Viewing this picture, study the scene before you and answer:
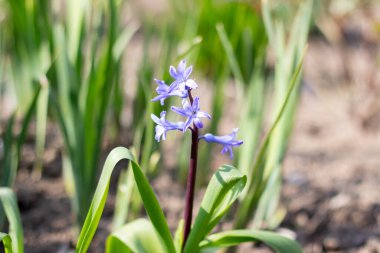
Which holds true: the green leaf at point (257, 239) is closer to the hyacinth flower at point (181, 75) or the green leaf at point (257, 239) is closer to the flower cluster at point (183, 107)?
the flower cluster at point (183, 107)

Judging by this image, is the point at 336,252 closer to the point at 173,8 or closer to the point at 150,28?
the point at 150,28

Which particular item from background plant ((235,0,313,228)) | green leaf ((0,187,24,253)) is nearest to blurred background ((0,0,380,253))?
background plant ((235,0,313,228))

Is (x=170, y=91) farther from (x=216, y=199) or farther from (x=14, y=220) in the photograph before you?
(x=14, y=220)

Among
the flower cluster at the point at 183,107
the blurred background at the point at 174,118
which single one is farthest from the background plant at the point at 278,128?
the flower cluster at the point at 183,107

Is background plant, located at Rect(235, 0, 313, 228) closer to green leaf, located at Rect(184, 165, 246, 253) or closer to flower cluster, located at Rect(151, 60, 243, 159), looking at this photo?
green leaf, located at Rect(184, 165, 246, 253)

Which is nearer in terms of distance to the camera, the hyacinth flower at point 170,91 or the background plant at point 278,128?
the hyacinth flower at point 170,91
